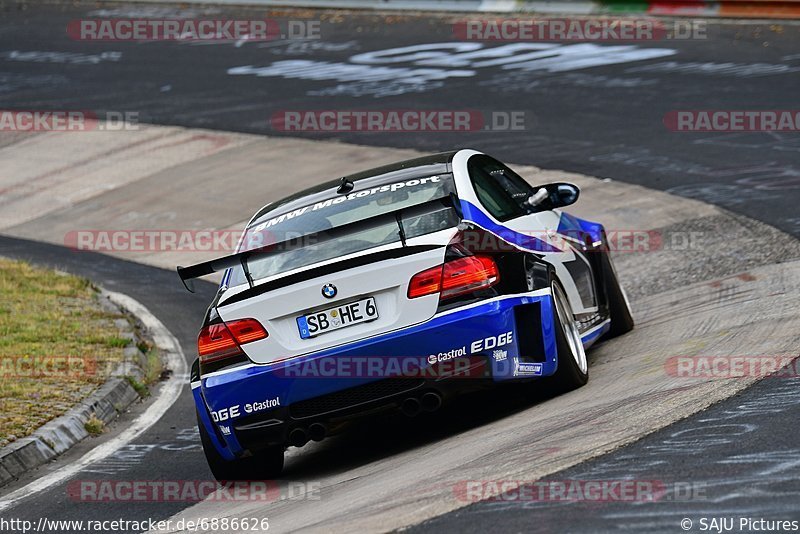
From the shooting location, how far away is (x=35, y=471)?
27.4ft

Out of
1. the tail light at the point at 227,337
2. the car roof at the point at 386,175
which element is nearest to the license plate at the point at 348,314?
the tail light at the point at 227,337

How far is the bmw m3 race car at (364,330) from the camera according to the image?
6.86 meters

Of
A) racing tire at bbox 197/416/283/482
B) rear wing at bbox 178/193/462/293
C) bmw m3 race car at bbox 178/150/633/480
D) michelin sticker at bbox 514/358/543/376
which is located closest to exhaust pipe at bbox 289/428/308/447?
bmw m3 race car at bbox 178/150/633/480

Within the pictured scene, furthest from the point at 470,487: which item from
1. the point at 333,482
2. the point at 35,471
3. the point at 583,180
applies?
the point at 583,180

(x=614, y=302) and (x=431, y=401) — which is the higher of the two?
(x=431, y=401)

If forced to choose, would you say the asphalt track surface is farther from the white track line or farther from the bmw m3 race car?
the bmw m3 race car

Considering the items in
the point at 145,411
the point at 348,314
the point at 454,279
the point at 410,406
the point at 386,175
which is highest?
the point at 386,175

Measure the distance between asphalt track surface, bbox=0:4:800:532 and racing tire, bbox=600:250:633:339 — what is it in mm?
2388

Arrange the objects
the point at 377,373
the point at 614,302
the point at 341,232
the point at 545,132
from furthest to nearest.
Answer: the point at 545,132
the point at 614,302
the point at 341,232
the point at 377,373

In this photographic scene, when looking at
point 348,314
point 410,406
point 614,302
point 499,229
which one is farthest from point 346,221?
point 614,302

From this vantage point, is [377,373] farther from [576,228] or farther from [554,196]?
[576,228]

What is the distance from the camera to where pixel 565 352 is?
7285 mm

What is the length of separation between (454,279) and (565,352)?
0.79 metres

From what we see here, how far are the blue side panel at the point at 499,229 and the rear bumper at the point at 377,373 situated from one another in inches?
25.0
